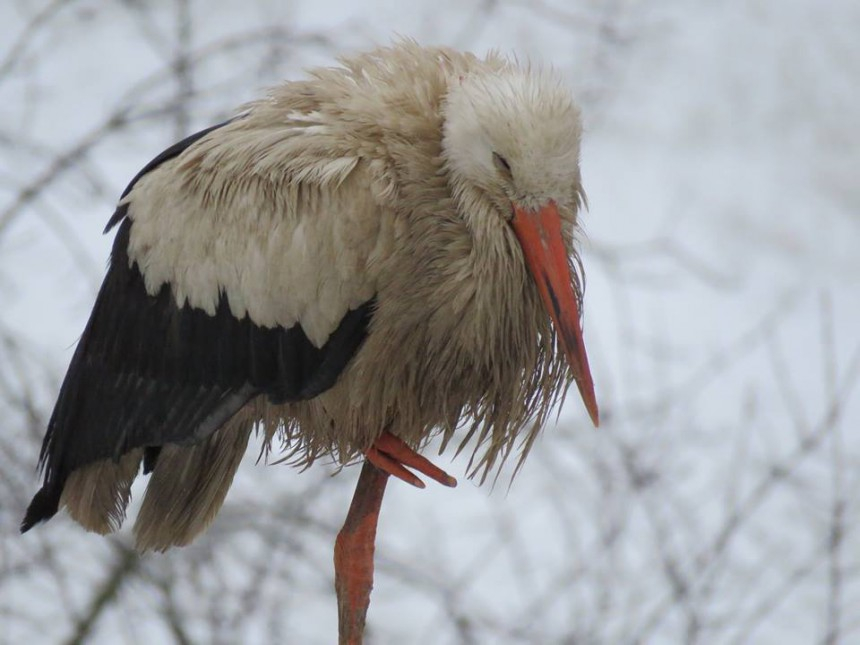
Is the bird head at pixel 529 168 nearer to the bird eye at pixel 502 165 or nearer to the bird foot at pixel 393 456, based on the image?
the bird eye at pixel 502 165

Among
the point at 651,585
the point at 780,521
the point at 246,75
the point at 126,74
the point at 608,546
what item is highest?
the point at 126,74

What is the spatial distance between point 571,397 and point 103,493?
468cm

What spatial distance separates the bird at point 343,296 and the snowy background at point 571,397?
0.35 metres

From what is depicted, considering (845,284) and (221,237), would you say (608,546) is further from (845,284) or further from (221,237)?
(845,284)

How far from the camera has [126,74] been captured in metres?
8.79

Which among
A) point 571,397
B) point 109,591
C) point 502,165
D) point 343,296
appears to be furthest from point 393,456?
point 571,397

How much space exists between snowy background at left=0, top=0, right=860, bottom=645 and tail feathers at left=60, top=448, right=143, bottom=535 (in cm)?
78

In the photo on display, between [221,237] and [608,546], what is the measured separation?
1.52 m

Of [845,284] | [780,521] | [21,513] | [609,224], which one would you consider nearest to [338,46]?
[21,513]

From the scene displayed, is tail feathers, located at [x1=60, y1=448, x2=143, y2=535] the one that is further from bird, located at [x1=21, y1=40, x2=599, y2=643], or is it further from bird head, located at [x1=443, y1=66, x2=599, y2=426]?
bird head, located at [x1=443, y1=66, x2=599, y2=426]

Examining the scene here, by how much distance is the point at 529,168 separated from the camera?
9.15 ft

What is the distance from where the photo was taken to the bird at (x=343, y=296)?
2.85 m

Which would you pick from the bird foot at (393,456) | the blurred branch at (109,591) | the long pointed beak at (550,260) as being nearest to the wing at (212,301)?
the bird foot at (393,456)

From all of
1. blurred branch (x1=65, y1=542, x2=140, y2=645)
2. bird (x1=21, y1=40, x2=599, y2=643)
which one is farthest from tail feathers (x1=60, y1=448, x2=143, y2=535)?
blurred branch (x1=65, y1=542, x2=140, y2=645)
